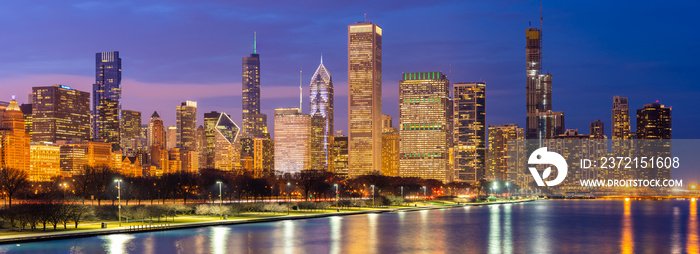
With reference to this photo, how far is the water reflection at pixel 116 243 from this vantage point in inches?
2210

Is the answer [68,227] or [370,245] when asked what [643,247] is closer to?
[370,245]

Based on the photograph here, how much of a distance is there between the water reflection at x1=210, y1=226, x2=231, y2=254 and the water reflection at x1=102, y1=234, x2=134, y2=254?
23.5 ft

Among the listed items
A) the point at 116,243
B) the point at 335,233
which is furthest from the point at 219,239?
the point at 335,233

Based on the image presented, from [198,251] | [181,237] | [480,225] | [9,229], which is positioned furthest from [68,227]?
[480,225]

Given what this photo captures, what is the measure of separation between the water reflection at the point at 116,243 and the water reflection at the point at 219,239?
7157 millimetres

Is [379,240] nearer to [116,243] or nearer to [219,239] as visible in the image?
[219,239]

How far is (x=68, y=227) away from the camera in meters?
71.6

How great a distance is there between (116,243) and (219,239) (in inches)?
371

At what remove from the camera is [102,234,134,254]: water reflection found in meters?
56.1

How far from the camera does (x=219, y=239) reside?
66.4 meters

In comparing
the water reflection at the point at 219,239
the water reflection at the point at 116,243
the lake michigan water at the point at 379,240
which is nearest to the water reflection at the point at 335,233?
the lake michigan water at the point at 379,240

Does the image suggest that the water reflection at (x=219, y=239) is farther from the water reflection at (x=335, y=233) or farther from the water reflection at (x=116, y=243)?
the water reflection at (x=335, y=233)

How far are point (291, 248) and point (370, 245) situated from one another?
7943 millimetres

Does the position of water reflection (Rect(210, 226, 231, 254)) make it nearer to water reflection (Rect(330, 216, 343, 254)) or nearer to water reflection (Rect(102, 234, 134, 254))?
water reflection (Rect(102, 234, 134, 254))
